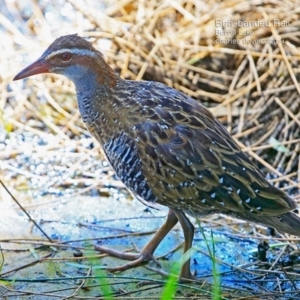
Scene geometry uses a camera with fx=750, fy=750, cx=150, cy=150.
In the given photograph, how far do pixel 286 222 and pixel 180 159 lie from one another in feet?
2.51

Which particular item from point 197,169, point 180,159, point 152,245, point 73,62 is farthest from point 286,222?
point 73,62

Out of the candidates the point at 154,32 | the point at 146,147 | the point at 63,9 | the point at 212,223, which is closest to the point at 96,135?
the point at 146,147

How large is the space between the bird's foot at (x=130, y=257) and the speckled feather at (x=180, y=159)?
0.50 meters

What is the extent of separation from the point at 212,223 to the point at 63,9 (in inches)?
161

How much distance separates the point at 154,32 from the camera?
8.01 metres

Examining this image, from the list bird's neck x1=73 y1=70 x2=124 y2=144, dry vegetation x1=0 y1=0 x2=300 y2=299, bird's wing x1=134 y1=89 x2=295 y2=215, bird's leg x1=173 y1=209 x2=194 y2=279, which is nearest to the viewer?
bird's wing x1=134 y1=89 x2=295 y2=215

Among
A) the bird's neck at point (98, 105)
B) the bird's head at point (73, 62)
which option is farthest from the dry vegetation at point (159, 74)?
the bird's head at point (73, 62)

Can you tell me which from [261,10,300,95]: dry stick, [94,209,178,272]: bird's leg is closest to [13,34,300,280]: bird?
[94,209,178,272]: bird's leg

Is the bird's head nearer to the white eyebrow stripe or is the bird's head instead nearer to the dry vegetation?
the white eyebrow stripe

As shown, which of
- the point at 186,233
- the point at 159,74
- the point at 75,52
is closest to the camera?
the point at 186,233

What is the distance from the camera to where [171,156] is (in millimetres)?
4691

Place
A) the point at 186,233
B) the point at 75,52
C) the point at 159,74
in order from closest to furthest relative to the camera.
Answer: the point at 186,233 < the point at 75,52 < the point at 159,74

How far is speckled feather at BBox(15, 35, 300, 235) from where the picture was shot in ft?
15.1

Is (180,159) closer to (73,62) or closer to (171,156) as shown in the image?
(171,156)
